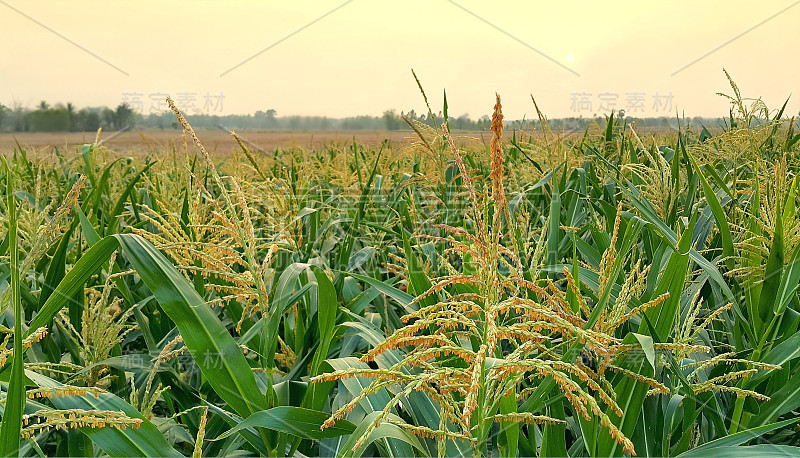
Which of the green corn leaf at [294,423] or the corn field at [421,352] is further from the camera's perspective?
the green corn leaf at [294,423]

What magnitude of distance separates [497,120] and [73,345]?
144 cm

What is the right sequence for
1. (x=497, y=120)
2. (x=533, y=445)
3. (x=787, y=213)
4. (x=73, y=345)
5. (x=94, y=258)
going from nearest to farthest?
1. (x=497, y=120)
2. (x=94, y=258)
3. (x=533, y=445)
4. (x=787, y=213)
5. (x=73, y=345)

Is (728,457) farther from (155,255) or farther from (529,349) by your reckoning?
(155,255)

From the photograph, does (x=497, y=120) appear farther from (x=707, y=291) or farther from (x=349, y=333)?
(x=707, y=291)

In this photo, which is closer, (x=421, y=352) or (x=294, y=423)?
(x=421, y=352)

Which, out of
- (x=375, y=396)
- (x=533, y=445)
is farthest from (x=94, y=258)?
(x=533, y=445)

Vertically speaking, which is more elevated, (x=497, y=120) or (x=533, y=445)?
(x=497, y=120)

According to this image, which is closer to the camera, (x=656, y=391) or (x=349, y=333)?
(x=656, y=391)

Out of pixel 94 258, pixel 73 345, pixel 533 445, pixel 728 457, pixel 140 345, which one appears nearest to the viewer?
pixel 728 457

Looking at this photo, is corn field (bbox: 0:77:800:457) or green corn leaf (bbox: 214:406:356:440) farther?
green corn leaf (bbox: 214:406:356:440)

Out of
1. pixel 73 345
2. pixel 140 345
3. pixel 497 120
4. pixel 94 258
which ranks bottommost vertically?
pixel 140 345

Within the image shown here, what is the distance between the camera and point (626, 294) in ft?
3.35

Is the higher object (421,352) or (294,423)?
(421,352)

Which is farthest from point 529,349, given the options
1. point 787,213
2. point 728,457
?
point 787,213
